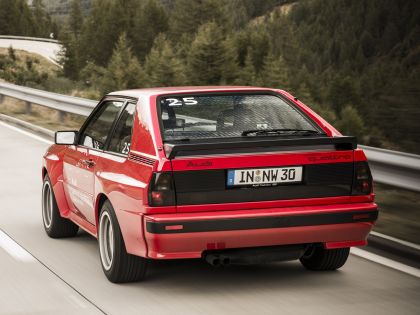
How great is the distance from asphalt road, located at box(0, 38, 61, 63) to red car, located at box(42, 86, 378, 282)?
89.7 m

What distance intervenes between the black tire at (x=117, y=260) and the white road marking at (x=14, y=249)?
3.14 ft

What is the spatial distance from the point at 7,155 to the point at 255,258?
9225mm

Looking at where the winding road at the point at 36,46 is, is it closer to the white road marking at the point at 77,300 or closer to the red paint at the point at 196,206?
the red paint at the point at 196,206

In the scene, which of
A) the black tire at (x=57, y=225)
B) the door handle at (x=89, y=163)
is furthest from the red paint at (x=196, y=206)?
the black tire at (x=57, y=225)

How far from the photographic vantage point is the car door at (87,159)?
6.07m

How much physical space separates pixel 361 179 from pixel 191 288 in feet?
4.34

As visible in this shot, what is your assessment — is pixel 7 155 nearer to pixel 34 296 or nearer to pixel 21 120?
pixel 21 120

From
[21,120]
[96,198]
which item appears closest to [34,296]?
[96,198]

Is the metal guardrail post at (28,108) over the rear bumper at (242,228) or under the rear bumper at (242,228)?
under

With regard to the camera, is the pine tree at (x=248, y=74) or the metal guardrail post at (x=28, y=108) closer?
the metal guardrail post at (x=28, y=108)

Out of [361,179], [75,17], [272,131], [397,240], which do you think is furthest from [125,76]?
[75,17]

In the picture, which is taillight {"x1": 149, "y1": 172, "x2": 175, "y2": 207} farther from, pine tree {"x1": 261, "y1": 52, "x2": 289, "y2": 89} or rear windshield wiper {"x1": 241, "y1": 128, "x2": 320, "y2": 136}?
pine tree {"x1": 261, "y1": 52, "x2": 289, "y2": 89}

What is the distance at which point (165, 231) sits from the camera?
4.87m

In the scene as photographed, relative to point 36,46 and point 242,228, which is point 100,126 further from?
point 36,46
